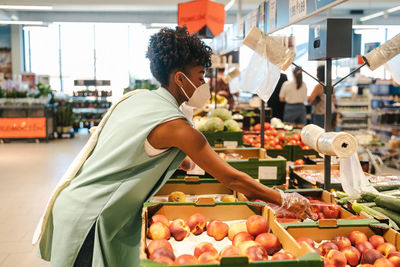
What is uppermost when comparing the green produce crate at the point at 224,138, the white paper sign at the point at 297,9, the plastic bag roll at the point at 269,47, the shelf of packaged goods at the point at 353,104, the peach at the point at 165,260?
the white paper sign at the point at 297,9

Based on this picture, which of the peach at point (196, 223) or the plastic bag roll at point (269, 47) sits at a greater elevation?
the plastic bag roll at point (269, 47)

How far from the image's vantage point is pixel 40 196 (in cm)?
559

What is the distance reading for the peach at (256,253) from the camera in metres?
1.30

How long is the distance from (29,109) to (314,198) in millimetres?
10575

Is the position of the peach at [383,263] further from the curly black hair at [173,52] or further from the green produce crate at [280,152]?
the green produce crate at [280,152]

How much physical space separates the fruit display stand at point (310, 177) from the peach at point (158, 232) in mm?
1325

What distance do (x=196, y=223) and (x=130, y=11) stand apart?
1504 centimetres

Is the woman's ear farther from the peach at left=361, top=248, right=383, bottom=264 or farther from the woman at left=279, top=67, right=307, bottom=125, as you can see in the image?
the woman at left=279, top=67, right=307, bottom=125

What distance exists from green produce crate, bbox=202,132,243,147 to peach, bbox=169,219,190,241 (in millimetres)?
2119

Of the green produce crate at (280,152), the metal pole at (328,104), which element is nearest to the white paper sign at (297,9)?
the metal pole at (328,104)

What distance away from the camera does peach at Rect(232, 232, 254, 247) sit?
153cm

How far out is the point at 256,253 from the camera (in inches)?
51.9

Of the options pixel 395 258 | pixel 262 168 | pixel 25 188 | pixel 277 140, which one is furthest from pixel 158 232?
pixel 25 188

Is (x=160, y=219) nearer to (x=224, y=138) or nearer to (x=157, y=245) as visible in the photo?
(x=157, y=245)
